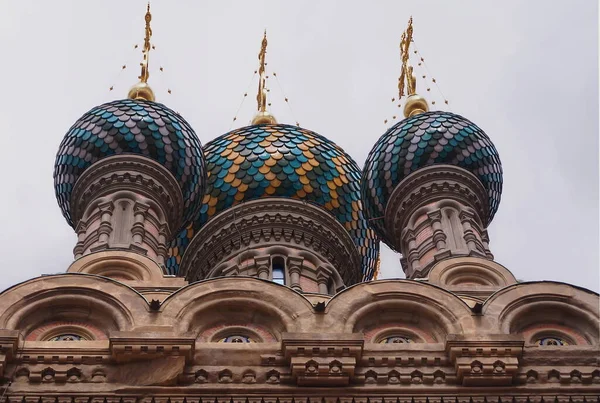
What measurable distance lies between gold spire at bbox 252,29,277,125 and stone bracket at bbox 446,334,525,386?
12.3 m

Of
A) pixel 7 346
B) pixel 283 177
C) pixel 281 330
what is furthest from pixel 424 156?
pixel 7 346

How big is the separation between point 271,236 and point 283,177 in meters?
1.65

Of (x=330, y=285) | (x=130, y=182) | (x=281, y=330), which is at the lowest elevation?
(x=281, y=330)

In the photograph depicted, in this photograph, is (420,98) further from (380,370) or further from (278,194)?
(380,370)

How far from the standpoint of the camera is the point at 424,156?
19.0 metres

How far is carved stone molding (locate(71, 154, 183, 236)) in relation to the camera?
1794cm

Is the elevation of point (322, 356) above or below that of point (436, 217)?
below

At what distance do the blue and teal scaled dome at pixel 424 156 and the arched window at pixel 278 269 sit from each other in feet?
4.47

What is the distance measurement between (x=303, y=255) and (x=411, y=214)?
2329mm

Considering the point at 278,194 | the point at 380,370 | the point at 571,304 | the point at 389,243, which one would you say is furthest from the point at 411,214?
the point at 380,370

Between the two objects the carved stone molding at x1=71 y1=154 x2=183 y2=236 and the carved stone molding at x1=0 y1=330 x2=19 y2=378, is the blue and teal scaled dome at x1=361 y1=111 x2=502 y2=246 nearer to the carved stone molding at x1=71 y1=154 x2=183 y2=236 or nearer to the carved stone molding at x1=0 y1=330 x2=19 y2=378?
the carved stone molding at x1=71 y1=154 x2=183 y2=236

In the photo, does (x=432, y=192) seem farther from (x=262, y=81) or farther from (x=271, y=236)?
(x=262, y=81)

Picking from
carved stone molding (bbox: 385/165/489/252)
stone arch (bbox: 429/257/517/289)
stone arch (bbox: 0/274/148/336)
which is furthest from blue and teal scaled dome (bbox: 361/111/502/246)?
stone arch (bbox: 0/274/148/336)

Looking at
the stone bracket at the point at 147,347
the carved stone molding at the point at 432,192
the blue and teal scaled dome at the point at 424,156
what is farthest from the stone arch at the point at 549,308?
the blue and teal scaled dome at the point at 424,156
